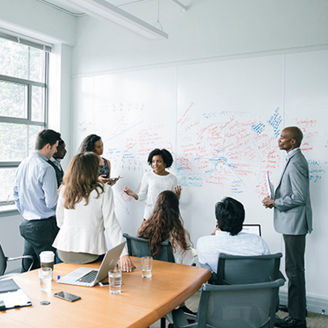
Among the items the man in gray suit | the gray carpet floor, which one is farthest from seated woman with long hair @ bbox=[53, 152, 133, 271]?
the man in gray suit

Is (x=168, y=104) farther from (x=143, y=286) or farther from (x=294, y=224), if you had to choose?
(x=143, y=286)

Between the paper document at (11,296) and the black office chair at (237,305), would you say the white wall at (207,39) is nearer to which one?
the black office chair at (237,305)

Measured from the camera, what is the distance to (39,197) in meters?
3.17

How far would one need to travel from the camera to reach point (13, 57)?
4637 mm

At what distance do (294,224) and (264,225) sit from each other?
65cm

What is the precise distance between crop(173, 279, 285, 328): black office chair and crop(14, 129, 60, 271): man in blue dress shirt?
72.9 inches

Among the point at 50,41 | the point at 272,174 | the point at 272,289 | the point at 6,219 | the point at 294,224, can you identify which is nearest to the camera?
the point at 272,289

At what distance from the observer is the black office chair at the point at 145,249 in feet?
8.40

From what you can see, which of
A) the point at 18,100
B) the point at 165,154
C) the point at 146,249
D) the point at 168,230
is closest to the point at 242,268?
the point at 168,230

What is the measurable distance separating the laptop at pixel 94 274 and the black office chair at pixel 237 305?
515 mm

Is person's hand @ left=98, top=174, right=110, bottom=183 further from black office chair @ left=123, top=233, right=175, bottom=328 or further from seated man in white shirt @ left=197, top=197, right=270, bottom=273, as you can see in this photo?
seated man in white shirt @ left=197, top=197, right=270, bottom=273

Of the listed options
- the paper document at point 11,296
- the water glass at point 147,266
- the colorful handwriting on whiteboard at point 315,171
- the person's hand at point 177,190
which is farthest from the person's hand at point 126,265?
the colorful handwriting on whiteboard at point 315,171

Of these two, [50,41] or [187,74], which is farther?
[50,41]

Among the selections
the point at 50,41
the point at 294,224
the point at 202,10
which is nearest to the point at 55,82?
the point at 50,41
